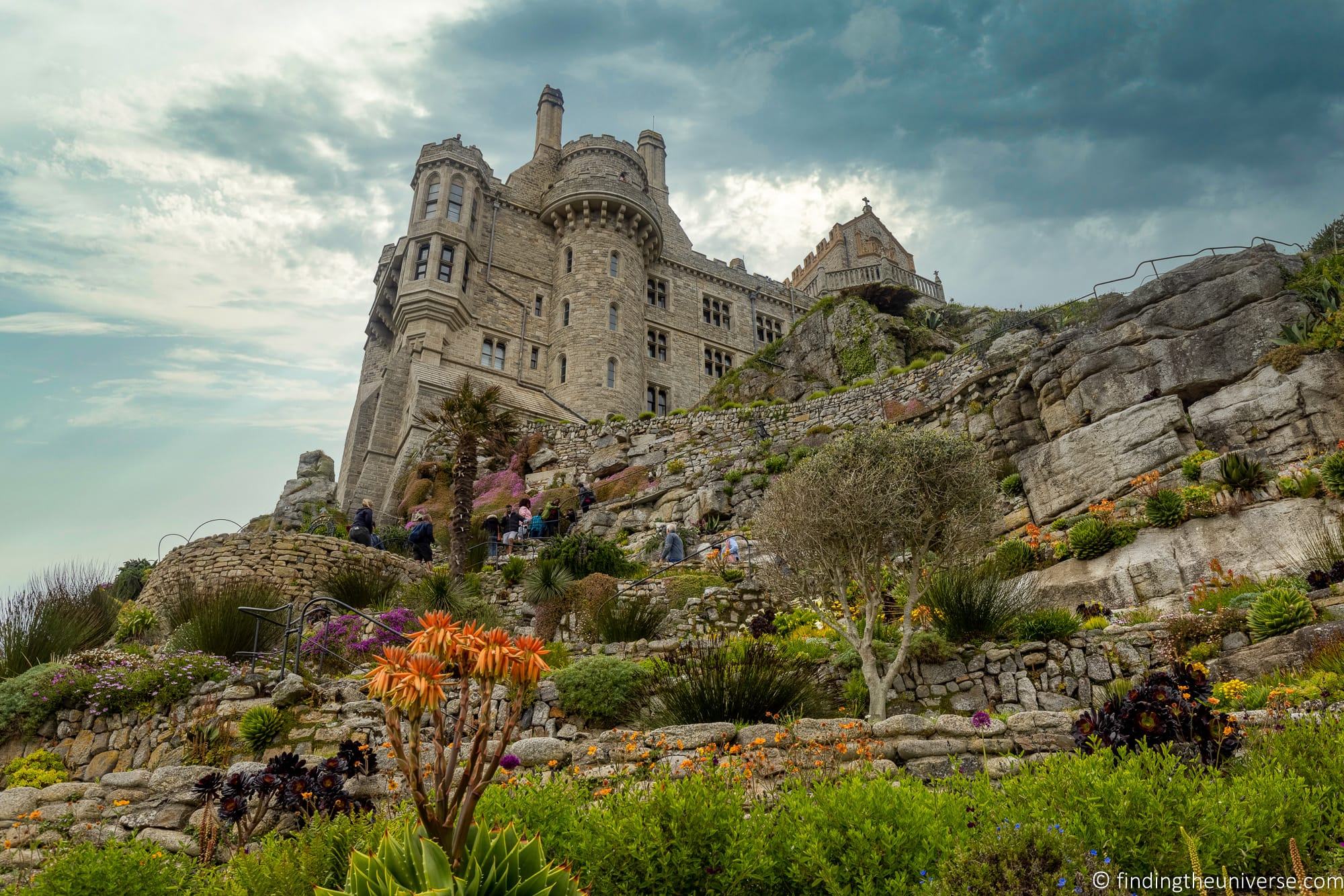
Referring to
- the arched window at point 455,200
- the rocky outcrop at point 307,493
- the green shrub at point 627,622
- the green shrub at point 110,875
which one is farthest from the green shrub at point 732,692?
the arched window at point 455,200

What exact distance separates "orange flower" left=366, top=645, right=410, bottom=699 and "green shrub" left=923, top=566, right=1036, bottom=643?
899 cm

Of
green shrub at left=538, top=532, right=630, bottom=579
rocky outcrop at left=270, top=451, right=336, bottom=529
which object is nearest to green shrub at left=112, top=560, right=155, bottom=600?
rocky outcrop at left=270, top=451, right=336, bottom=529

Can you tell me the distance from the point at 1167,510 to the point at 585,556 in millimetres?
10856

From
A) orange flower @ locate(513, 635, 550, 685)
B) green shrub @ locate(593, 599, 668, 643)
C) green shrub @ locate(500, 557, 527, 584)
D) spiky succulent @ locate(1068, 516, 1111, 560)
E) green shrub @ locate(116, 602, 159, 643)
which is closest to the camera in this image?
orange flower @ locate(513, 635, 550, 685)

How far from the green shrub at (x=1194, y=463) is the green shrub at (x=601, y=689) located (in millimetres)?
10566

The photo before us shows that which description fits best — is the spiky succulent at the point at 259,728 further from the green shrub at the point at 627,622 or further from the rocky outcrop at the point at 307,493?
the rocky outcrop at the point at 307,493

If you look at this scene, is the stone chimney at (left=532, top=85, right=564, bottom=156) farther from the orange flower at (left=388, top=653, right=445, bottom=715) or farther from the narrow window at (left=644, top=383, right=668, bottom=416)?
the orange flower at (left=388, top=653, right=445, bottom=715)

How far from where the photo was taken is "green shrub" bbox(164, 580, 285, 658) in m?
11.9

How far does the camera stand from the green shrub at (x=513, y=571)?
677 inches

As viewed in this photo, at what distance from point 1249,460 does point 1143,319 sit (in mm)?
6364

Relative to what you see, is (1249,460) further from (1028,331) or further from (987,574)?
(1028,331)

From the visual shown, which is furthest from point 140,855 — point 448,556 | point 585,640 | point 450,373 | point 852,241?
point 852,241

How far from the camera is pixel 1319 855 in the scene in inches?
147

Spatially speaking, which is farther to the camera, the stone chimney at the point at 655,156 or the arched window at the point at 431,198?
the stone chimney at the point at 655,156
